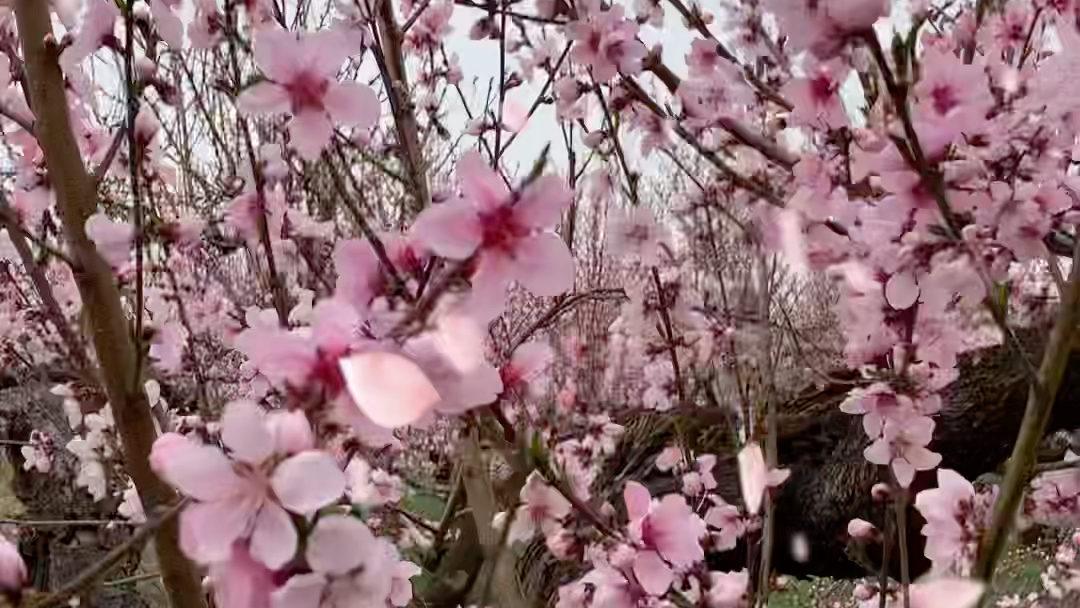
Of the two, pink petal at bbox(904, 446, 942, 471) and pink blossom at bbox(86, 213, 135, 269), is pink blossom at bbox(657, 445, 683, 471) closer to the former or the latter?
pink petal at bbox(904, 446, 942, 471)

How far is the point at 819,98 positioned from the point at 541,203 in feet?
2.33

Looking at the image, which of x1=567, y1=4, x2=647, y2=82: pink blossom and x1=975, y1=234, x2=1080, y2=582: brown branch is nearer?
x1=975, y1=234, x2=1080, y2=582: brown branch

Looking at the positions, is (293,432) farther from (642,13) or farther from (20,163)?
(642,13)

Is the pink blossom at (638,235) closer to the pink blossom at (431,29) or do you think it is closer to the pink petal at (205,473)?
the pink blossom at (431,29)

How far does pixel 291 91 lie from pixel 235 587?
541 millimetres

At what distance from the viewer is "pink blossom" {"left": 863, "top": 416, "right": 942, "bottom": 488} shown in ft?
4.88

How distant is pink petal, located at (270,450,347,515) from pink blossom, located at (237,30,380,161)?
1.59 ft

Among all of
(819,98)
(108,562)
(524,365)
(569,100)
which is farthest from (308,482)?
(569,100)

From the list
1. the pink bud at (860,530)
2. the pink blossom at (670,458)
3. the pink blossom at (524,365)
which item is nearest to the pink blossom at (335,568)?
the pink blossom at (524,365)

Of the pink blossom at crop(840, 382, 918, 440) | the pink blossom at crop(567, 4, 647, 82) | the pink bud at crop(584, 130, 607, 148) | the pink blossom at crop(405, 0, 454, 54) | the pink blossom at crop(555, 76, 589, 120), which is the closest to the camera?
the pink blossom at crop(840, 382, 918, 440)

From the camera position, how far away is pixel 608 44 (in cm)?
176

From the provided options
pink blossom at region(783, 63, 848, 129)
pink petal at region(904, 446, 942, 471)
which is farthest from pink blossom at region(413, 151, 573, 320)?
pink petal at region(904, 446, 942, 471)

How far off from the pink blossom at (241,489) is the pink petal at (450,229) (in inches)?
6.7

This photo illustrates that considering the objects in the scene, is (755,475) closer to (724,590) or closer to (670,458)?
(724,590)
